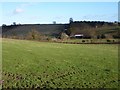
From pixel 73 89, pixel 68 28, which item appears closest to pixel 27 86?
pixel 73 89

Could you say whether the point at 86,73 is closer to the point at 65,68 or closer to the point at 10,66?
the point at 65,68

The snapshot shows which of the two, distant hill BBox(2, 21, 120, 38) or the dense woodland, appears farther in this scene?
distant hill BBox(2, 21, 120, 38)

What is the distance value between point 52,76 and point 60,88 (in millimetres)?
3915

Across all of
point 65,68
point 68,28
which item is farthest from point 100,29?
point 65,68

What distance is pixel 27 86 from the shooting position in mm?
16297

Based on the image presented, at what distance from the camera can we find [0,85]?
54.9ft

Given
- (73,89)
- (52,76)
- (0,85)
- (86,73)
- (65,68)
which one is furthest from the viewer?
(65,68)

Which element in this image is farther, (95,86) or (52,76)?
(52,76)

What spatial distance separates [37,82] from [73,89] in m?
2.81

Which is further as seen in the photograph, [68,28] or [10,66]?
[68,28]

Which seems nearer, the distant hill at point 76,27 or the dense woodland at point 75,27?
the dense woodland at point 75,27

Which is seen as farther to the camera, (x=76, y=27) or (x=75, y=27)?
(x=75, y=27)

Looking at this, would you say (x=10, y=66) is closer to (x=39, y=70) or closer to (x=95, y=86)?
(x=39, y=70)

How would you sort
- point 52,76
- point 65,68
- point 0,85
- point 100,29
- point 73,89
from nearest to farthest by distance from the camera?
point 73,89 → point 0,85 → point 52,76 → point 65,68 → point 100,29
